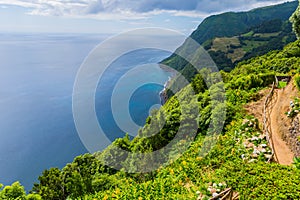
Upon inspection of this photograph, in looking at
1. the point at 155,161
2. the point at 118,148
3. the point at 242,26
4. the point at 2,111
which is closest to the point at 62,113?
the point at 2,111

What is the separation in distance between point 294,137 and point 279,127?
1229mm

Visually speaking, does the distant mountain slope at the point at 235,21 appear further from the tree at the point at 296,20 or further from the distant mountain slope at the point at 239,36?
the tree at the point at 296,20

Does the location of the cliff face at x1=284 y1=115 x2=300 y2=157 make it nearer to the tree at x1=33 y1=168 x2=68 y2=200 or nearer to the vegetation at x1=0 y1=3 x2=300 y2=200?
the vegetation at x1=0 y1=3 x2=300 y2=200

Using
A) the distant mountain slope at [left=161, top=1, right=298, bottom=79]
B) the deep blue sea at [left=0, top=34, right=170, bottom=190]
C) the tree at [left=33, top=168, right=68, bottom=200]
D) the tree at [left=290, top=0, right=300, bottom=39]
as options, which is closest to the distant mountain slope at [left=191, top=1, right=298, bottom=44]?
the distant mountain slope at [left=161, top=1, right=298, bottom=79]

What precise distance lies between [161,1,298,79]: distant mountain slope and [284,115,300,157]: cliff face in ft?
129

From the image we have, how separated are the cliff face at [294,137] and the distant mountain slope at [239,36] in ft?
129

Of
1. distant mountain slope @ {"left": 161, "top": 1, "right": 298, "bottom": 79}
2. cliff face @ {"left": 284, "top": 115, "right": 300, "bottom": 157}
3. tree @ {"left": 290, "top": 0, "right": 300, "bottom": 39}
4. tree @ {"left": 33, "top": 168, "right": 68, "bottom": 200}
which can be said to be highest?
distant mountain slope @ {"left": 161, "top": 1, "right": 298, "bottom": 79}

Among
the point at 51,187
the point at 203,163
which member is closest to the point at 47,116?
the point at 51,187

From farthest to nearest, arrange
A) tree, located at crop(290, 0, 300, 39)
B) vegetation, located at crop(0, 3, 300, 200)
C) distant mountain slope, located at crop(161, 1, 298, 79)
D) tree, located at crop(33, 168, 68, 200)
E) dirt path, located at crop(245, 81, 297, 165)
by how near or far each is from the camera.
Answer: distant mountain slope, located at crop(161, 1, 298, 79) → tree, located at crop(290, 0, 300, 39) → tree, located at crop(33, 168, 68, 200) → dirt path, located at crop(245, 81, 297, 165) → vegetation, located at crop(0, 3, 300, 200)

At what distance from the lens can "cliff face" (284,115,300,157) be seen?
29.6ft

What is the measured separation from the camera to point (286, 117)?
10789mm

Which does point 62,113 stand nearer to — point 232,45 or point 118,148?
point 118,148

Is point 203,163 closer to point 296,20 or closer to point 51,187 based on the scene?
point 51,187

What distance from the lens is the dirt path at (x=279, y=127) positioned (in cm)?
897
